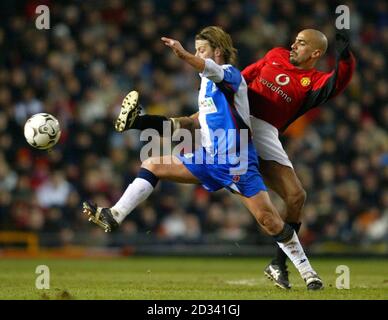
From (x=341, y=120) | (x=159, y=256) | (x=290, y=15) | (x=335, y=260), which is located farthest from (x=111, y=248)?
(x=290, y=15)

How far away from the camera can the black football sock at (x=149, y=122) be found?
8.73m

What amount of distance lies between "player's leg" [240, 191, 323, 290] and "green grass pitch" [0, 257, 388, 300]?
0.17 meters

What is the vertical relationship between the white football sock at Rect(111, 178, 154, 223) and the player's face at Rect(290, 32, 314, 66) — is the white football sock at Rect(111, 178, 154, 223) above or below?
below

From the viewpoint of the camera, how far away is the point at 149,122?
8.83 metres

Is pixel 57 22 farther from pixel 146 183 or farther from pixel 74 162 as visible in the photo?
pixel 146 183

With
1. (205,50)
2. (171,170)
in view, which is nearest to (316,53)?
(205,50)

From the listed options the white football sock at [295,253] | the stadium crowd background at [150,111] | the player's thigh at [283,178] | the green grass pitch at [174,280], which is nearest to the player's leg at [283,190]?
the player's thigh at [283,178]

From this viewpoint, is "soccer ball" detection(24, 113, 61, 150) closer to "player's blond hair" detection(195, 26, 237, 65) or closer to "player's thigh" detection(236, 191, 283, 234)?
"player's blond hair" detection(195, 26, 237, 65)

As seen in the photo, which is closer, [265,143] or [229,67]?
[229,67]

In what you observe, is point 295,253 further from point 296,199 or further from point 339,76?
point 339,76

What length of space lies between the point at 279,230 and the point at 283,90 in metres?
1.47

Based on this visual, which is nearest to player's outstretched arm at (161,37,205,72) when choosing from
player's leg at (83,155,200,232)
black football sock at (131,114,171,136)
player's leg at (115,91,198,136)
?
player's leg at (115,91,198,136)

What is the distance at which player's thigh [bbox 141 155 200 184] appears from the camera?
8.69m

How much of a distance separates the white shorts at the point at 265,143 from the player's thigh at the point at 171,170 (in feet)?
2.69
